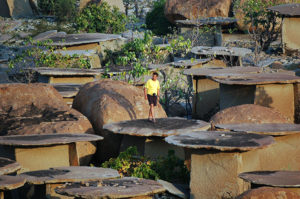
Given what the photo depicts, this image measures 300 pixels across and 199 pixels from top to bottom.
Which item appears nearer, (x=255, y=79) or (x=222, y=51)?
(x=255, y=79)

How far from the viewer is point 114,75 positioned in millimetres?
16094

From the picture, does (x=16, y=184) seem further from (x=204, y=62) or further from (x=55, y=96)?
(x=204, y=62)

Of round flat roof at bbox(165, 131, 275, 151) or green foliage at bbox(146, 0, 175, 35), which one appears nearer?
round flat roof at bbox(165, 131, 275, 151)

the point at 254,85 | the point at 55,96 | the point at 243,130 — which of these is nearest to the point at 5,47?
the point at 55,96

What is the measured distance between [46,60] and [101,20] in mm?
9303

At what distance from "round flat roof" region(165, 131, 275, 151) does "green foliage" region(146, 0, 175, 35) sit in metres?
20.6

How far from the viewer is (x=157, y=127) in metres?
9.80

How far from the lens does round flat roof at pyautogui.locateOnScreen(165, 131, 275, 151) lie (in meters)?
7.66

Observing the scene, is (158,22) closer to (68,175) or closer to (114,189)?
(68,175)

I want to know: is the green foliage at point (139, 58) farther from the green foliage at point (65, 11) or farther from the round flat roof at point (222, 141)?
the green foliage at point (65, 11)

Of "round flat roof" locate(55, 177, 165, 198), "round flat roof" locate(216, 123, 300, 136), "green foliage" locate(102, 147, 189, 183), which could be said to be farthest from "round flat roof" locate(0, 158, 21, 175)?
"round flat roof" locate(216, 123, 300, 136)

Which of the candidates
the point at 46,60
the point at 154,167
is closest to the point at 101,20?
the point at 46,60

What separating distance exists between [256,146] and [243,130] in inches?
58.1

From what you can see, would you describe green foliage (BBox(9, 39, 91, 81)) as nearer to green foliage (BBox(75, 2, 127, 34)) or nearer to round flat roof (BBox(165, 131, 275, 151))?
green foliage (BBox(75, 2, 127, 34))
